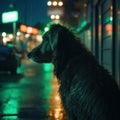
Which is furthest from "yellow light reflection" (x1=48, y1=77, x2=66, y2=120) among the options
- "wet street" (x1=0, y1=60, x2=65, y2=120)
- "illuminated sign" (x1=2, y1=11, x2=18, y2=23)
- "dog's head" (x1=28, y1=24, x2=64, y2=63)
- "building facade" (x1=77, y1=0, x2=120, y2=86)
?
"illuminated sign" (x1=2, y1=11, x2=18, y2=23)

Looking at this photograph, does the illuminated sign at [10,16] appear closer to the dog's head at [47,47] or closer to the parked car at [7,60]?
the parked car at [7,60]

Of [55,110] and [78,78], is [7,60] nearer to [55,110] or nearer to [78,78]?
[55,110]

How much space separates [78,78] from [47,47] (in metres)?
0.81

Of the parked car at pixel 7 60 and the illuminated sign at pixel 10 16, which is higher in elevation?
the illuminated sign at pixel 10 16

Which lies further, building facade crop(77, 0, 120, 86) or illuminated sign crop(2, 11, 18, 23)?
illuminated sign crop(2, 11, 18, 23)

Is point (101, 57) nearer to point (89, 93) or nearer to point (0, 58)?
point (0, 58)

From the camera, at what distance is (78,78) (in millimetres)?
4910

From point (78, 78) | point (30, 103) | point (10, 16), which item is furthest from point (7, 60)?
point (10, 16)

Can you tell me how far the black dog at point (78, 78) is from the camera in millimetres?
4660

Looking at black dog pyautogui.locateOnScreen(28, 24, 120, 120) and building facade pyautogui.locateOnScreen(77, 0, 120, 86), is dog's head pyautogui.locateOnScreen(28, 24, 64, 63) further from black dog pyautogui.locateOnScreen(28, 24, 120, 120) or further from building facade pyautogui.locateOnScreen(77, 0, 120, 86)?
building facade pyautogui.locateOnScreen(77, 0, 120, 86)

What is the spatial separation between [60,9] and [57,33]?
5591 cm

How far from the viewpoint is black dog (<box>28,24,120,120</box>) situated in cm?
Answer: 466

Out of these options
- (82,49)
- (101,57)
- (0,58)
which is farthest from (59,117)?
(0,58)

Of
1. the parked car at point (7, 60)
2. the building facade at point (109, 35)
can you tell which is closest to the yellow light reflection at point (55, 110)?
the building facade at point (109, 35)
